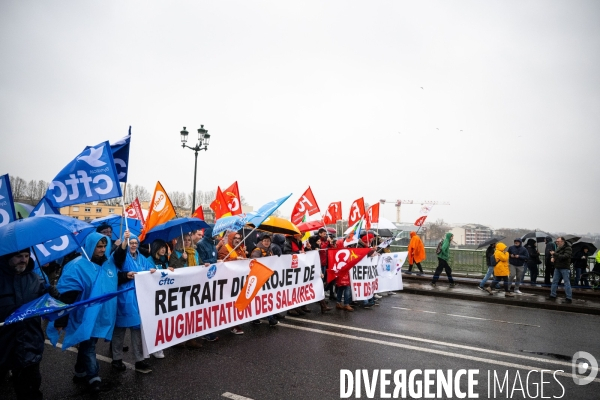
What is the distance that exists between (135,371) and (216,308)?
1.63 m

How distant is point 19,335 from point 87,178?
7.70 ft

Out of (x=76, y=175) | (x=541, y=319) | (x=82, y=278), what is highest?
(x=76, y=175)

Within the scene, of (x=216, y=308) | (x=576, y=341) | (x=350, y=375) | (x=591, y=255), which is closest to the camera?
(x=350, y=375)

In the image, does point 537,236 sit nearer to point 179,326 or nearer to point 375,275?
point 375,275

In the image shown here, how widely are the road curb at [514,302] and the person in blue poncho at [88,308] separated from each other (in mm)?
10534

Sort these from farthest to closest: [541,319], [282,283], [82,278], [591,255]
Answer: [591,255] → [541,319] → [282,283] → [82,278]

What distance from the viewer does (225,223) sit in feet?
22.7

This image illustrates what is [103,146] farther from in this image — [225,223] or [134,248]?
[225,223]

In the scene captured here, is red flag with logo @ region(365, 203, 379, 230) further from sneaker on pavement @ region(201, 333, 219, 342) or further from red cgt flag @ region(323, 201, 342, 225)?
sneaker on pavement @ region(201, 333, 219, 342)

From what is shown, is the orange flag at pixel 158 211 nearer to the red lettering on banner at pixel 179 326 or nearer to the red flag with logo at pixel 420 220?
the red lettering on banner at pixel 179 326

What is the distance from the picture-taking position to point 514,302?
37.4 feet

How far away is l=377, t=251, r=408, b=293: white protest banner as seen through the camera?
11.6 meters

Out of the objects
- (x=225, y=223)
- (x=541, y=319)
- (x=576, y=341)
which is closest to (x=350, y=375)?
(x=225, y=223)

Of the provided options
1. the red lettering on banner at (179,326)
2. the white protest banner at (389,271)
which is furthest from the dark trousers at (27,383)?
the white protest banner at (389,271)
